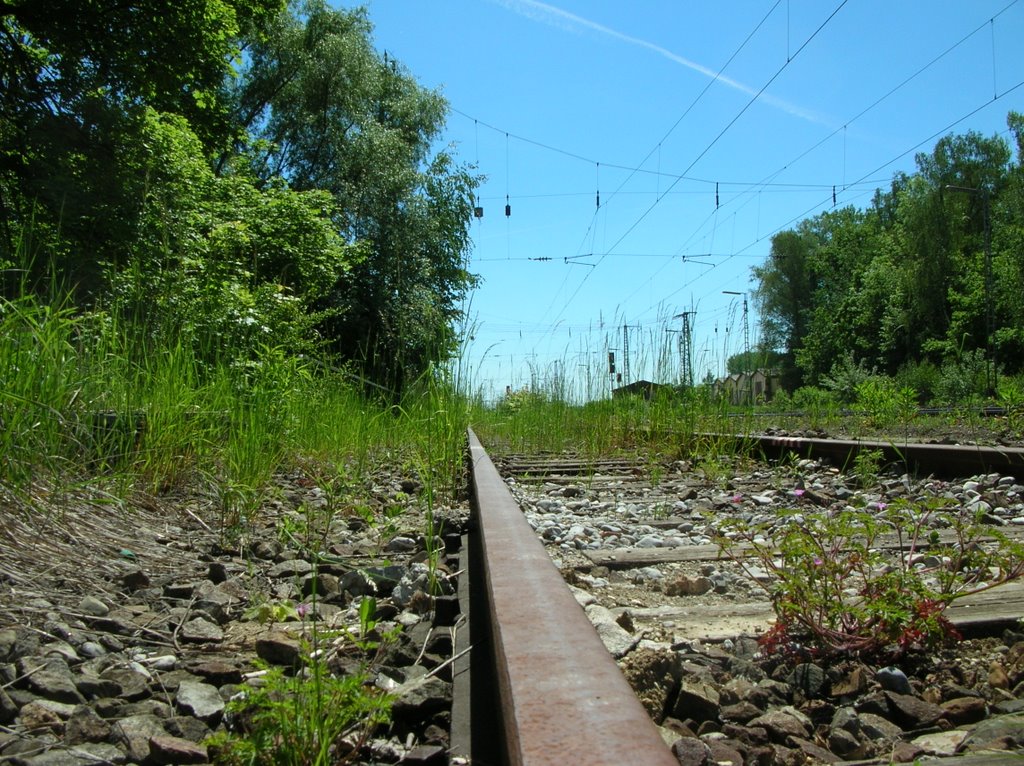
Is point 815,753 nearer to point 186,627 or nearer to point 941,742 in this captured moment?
point 941,742

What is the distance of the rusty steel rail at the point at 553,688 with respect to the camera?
730 mm

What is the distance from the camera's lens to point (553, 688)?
0.90 m

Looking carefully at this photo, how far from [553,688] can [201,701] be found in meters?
0.72

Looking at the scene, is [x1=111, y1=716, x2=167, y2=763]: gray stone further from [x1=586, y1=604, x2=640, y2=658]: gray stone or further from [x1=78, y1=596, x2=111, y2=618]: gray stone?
[x1=586, y1=604, x2=640, y2=658]: gray stone

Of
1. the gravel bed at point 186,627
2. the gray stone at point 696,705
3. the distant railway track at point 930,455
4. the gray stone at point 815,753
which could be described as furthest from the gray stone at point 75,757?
the distant railway track at point 930,455

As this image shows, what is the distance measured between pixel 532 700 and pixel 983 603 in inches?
59.1

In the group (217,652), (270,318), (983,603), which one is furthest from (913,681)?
(270,318)

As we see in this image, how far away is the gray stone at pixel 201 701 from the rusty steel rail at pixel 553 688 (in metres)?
0.43

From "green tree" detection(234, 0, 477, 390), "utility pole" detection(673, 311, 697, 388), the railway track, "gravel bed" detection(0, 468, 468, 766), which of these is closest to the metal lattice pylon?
"utility pole" detection(673, 311, 697, 388)

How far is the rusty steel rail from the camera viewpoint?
730mm

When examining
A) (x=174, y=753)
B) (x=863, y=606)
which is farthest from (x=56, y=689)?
(x=863, y=606)

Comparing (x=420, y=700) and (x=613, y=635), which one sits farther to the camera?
(x=613, y=635)

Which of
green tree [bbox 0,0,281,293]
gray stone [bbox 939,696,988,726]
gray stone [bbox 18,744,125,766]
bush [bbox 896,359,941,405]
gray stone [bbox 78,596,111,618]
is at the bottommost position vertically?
gray stone [bbox 939,696,988,726]

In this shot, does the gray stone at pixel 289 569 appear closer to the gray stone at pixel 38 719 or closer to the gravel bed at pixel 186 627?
the gravel bed at pixel 186 627
